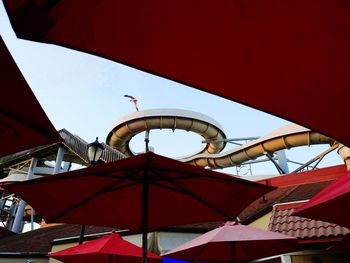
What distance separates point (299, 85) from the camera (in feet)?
6.36

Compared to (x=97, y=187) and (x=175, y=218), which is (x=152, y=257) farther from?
(x=97, y=187)

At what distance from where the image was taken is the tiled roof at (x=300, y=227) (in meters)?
5.40

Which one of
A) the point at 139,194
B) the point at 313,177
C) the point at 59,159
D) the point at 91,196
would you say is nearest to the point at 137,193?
the point at 139,194

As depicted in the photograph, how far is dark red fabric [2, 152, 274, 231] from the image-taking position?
3.08 meters

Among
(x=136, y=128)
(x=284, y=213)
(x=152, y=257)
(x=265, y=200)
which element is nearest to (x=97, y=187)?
(x=152, y=257)

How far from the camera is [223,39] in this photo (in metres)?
1.66

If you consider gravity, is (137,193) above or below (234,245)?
above

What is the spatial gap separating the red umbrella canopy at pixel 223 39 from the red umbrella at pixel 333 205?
96 cm

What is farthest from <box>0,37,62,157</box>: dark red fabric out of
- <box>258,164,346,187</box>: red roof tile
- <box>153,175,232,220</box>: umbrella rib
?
<box>258,164,346,187</box>: red roof tile

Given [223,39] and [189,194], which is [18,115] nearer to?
[223,39]

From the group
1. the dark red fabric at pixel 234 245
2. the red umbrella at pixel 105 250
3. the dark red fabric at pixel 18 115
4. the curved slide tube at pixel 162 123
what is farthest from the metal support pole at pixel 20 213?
the dark red fabric at pixel 18 115

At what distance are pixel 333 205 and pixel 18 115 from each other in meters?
2.63

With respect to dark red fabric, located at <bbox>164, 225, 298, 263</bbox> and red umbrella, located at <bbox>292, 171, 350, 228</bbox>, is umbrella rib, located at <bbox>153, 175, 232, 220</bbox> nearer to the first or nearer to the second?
dark red fabric, located at <bbox>164, 225, 298, 263</bbox>

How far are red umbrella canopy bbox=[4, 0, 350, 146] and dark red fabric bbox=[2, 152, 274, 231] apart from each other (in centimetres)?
118
